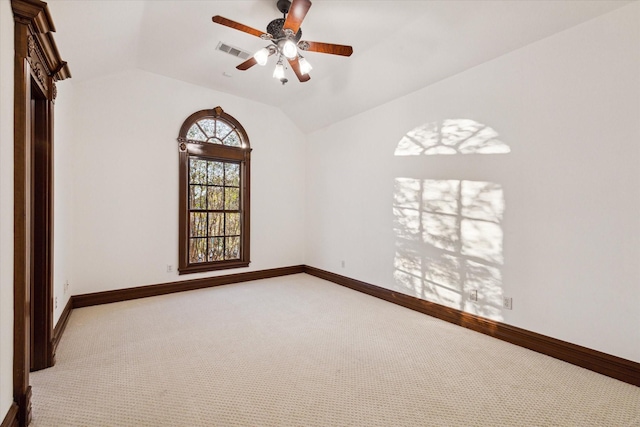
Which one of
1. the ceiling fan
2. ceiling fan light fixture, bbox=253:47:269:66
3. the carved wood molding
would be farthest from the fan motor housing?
the carved wood molding

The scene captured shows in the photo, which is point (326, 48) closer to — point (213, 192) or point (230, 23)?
point (230, 23)

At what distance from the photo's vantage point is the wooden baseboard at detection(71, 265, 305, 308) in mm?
3874

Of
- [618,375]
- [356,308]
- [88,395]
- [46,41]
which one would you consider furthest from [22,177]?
[618,375]

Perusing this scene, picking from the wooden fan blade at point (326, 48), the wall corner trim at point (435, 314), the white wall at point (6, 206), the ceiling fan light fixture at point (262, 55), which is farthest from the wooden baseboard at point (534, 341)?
the white wall at point (6, 206)

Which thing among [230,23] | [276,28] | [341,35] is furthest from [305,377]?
[341,35]

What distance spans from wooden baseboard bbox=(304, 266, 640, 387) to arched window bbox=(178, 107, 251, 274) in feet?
8.27

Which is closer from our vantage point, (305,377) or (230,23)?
(305,377)

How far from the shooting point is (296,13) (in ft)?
7.55

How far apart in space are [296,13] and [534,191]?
2.53m

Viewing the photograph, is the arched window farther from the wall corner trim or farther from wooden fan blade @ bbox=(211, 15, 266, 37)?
wooden fan blade @ bbox=(211, 15, 266, 37)

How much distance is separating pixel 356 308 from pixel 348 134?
265 cm

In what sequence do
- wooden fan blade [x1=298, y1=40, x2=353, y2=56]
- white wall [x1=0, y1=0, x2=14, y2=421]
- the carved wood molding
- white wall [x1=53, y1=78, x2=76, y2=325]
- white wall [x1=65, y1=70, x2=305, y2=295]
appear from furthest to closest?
white wall [x1=65, y1=70, x2=305, y2=295]
white wall [x1=53, y1=78, x2=76, y2=325]
wooden fan blade [x1=298, y1=40, x2=353, y2=56]
the carved wood molding
white wall [x1=0, y1=0, x2=14, y2=421]

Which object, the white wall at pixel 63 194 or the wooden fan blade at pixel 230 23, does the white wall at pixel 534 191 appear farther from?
the white wall at pixel 63 194

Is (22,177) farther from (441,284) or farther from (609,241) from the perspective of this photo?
(609,241)
